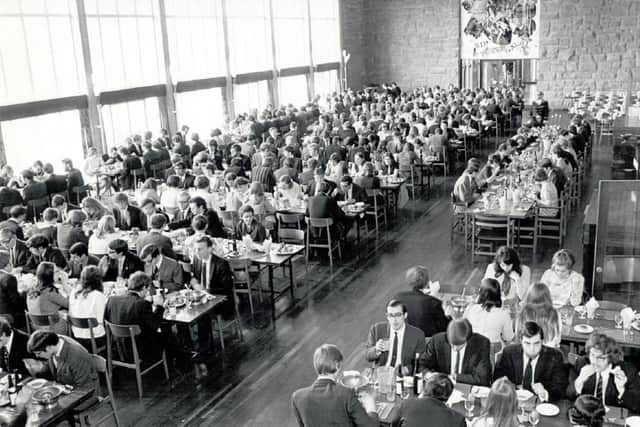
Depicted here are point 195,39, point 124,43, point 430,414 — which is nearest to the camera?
point 430,414

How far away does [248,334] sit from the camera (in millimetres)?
8664

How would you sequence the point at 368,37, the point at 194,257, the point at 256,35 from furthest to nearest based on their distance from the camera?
the point at 368,37
the point at 256,35
the point at 194,257

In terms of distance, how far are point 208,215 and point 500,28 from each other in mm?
23892

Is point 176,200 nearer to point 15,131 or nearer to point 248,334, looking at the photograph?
point 248,334

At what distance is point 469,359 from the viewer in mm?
5539

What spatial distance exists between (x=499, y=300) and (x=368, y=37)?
29.8m

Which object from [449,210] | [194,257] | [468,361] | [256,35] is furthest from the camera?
[256,35]

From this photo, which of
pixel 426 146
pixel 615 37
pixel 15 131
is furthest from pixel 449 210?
pixel 615 37

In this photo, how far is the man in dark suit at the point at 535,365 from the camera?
5.31 metres

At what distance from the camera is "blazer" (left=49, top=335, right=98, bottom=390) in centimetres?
592

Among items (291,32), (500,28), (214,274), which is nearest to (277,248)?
(214,274)

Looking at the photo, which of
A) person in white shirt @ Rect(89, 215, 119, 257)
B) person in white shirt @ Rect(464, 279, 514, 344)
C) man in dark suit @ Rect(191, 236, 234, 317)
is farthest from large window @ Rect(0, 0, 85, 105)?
person in white shirt @ Rect(464, 279, 514, 344)

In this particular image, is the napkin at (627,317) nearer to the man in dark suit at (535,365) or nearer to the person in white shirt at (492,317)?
the person in white shirt at (492,317)

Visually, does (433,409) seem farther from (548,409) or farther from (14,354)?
(14,354)
